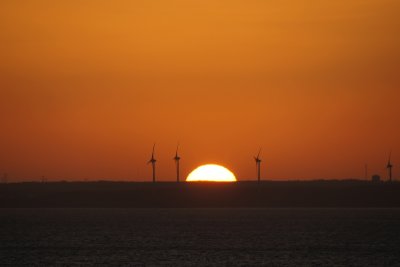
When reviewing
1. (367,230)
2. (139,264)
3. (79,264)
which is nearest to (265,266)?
(139,264)

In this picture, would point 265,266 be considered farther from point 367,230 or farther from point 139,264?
point 367,230

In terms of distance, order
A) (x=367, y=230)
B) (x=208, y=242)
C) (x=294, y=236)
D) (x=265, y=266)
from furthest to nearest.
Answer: (x=367, y=230)
(x=294, y=236)
(x=208, y=242)
(x=265, y=266)

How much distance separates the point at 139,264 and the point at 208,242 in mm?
42090

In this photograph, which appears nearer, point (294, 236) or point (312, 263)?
point (312, 263)

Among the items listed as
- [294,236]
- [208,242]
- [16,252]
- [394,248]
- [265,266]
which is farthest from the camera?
[294,236]

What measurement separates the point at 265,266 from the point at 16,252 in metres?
39.5

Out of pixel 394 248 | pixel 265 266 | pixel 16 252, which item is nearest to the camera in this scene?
pixel 265 266

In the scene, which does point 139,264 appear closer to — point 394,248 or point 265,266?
point 265,266

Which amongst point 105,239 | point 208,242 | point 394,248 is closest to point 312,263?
point 394,248

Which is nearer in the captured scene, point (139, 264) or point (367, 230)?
point (139, 264)

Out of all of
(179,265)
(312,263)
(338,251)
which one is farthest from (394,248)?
(179,265)

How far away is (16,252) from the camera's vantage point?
126m

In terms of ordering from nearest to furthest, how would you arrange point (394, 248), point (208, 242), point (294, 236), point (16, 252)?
point (16, 252)
point (394, 248)
point (208, 242)
point (294, 236)

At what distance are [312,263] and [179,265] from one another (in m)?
17.1
